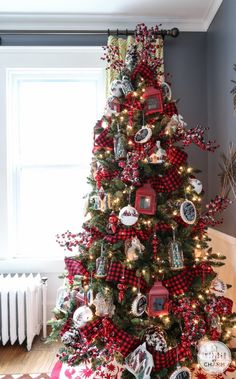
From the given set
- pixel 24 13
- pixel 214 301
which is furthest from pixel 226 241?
pixel 24 13

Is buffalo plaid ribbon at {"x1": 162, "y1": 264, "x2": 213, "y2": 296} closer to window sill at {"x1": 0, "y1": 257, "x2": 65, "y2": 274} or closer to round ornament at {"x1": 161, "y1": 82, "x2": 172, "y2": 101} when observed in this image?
round ornament at {"x1": 161, "y1": 82, "x2": 172, "y2": 101}

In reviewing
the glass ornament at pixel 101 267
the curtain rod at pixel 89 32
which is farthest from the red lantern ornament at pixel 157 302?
the curtain rod at pixel 89 32

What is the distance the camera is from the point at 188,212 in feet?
5.45

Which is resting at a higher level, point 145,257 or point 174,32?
point 174,32

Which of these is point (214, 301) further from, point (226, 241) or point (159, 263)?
point (226, 241)

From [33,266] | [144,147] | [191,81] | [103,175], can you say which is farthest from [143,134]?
[33,266]

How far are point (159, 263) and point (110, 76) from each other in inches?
60.6

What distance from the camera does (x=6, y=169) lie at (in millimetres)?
2605

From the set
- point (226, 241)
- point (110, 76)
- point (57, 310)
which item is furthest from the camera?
point (110, 76)

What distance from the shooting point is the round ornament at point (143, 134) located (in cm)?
168

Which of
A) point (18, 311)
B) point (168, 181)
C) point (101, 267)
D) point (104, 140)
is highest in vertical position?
point (104, 140)

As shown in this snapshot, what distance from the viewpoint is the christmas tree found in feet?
5.34

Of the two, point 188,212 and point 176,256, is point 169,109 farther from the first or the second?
point 176,256

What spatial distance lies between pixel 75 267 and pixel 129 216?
476mm
